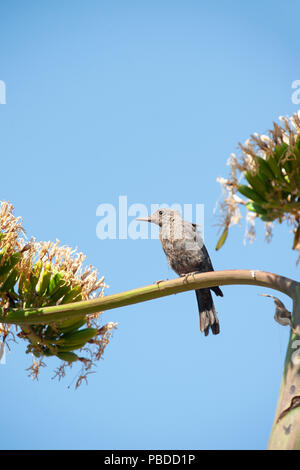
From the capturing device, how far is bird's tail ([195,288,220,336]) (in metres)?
5.39

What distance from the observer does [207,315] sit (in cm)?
542

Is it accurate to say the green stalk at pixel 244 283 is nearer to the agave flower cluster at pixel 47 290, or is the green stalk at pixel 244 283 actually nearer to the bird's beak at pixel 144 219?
the agave flower cluster at pixel 47 290

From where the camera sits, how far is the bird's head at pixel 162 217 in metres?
6.02

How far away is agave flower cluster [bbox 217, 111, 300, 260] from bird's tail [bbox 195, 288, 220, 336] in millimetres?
2288

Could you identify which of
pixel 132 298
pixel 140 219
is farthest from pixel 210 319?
pixel 132 298

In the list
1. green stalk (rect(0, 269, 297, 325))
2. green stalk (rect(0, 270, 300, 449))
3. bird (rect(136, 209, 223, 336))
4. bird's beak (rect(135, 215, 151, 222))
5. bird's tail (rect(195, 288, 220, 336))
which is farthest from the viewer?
bird's beak (rect(135, 215, 151, 222))

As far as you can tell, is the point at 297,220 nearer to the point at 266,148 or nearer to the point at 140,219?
the point at 266,148

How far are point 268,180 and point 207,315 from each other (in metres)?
2.45

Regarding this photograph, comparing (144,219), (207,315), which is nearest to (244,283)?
(207,315)

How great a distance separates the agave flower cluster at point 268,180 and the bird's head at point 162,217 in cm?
271

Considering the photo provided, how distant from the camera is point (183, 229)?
586cm

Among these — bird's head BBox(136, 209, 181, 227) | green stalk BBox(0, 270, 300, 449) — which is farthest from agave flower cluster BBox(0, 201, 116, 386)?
bird's head BBox(136, 209, 181, 227)

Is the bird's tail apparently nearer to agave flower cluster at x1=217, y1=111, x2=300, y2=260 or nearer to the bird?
the bird
